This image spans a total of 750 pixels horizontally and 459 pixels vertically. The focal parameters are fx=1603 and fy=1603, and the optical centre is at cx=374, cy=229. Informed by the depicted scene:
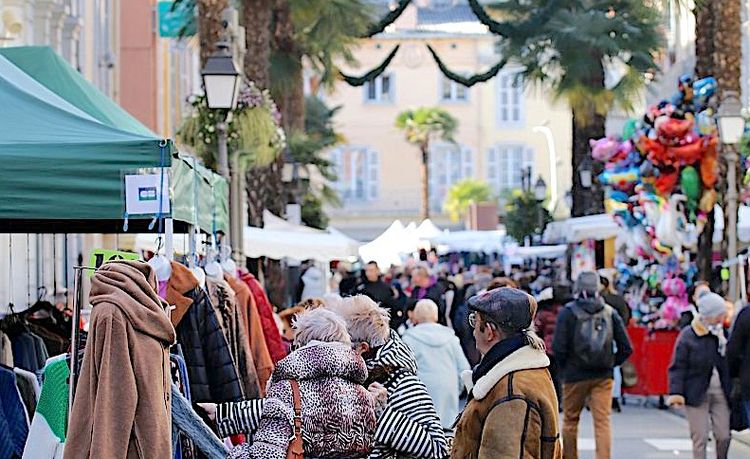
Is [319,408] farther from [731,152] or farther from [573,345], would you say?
[731,152]

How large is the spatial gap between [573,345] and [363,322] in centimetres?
577

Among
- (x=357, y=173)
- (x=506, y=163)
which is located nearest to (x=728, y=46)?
(x=357, y=173)

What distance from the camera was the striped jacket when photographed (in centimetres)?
702

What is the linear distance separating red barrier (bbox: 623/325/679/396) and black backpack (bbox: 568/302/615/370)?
706 centimetres

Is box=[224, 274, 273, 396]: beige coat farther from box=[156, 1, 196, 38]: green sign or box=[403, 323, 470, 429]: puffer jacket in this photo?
box=[156, 1, 196, 38]: green sign

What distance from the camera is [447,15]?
312 feet

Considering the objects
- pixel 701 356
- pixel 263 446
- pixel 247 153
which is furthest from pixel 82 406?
pixel 247 153

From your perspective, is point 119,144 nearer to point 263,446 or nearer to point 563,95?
point 263,446

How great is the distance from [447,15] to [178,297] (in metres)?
87.6

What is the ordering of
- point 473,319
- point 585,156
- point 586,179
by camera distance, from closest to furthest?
point 473,319 < point 585,156 < point 586,179

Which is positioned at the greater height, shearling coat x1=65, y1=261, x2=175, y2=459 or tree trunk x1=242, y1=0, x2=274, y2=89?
tree trunk x1=242, y1=0, x2=274, y2=89

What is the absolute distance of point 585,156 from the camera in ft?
103

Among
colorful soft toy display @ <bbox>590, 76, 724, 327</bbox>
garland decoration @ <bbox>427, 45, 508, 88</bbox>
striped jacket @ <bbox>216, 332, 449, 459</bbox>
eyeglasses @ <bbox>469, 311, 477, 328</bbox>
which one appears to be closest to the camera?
eyeglasses @ <bbox>469, 311, 477, 328</bbox>

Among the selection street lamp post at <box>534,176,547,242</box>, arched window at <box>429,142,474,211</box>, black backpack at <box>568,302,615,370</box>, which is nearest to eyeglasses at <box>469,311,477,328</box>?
black backpack at <box>568,302,615,370</box>
